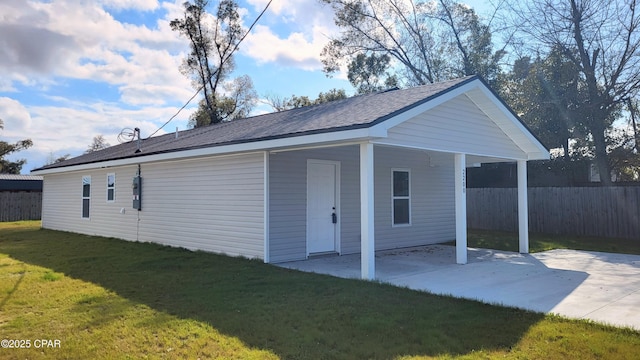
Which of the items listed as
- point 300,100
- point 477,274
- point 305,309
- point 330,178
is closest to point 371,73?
point 300,100

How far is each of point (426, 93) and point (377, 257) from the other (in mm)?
3770

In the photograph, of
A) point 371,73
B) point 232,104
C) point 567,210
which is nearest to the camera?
point 567,210

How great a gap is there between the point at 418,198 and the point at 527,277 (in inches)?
193

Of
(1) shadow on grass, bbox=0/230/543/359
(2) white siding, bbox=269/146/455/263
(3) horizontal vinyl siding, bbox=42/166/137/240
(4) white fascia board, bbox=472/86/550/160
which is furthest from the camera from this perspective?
(3) horizontal vinyl siding, bbox=42/166/137/240

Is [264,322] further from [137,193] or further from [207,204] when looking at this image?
[137,193]

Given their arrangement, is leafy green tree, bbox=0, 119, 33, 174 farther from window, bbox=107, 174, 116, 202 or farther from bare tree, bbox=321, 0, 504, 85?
window, bbox=107, 174, 116, 202

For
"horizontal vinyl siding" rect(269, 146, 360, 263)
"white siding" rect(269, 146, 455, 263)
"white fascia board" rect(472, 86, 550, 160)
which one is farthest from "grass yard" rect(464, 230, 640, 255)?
"horizontal vinyl siding" rect(269, 146, 360, 263)

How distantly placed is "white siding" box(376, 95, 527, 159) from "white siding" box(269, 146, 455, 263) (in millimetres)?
1361

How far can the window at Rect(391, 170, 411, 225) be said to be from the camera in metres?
11.7

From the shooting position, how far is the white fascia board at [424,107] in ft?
22.8

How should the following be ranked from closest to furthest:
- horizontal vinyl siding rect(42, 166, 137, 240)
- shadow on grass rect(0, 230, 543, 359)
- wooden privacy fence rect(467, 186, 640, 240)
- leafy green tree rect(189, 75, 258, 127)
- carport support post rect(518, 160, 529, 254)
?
shadow on grass rect(0, 230, 543, 359), carport support post rect(518, 160, 529, 254), horizontal vinyl siding rect(42, 166, 137, 240), wooden privacy fence rect(467, 186, 640, 240), leafy green tree rect(189, 75, 258, 127)

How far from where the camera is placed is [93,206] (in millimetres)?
14672

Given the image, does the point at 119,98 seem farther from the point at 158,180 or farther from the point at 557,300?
the point at 557,300

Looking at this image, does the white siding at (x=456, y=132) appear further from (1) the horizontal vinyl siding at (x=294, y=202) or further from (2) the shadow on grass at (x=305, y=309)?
(2) the shadow on grass at (x=305, y=309)
